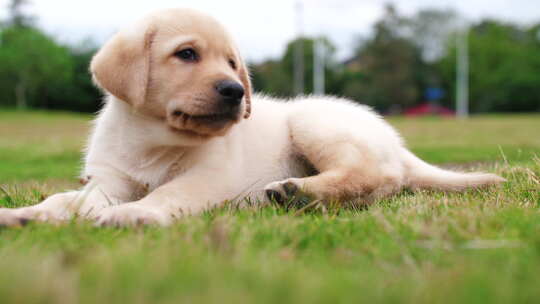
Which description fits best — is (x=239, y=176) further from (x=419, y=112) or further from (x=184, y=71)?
(x=419, y=112)

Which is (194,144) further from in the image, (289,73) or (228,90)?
(289,73)

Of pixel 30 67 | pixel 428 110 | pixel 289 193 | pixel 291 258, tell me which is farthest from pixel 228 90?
pixel 428 110

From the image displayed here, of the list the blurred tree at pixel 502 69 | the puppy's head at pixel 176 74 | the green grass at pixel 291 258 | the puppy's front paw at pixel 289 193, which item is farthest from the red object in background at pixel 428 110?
the green grass at pixel 291 258

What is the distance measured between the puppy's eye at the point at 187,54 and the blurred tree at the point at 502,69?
5807 cm

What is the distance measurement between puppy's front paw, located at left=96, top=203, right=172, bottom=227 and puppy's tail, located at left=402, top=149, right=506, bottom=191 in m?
1.97

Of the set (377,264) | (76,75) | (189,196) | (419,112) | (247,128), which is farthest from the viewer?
(419,112)

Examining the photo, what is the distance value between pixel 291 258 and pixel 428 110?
57088 millimetres

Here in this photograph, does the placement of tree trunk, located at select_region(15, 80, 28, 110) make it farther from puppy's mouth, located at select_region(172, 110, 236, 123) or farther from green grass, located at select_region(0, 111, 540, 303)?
green grass, located at select_region(0, 111, 540, 303)

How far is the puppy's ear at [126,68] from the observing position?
2984mm

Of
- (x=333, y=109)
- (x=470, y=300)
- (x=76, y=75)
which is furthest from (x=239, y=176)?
(x=76, y=75)

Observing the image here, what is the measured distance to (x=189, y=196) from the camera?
282 centimetres

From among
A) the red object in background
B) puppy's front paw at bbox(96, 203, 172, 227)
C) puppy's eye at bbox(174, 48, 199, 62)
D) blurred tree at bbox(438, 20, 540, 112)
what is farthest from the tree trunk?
puppy's front paw at bbox(96, 203, 172, 227)

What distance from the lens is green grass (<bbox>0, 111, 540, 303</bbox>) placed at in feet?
4.27

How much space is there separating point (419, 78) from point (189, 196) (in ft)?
193
